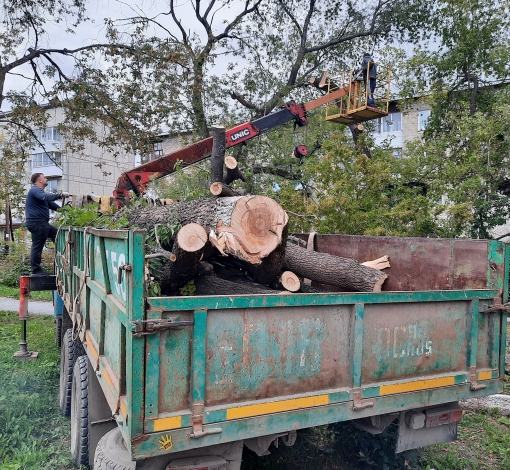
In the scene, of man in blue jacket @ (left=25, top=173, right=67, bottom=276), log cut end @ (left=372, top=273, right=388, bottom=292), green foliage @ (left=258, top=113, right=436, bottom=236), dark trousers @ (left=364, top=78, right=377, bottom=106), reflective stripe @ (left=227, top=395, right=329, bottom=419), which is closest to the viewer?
reflective stripe @ (left=227, top=395, right=329, bottom=419)

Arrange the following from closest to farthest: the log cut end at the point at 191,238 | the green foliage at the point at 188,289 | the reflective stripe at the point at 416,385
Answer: the reflective stripe at the point at 416,385 → the log cut end at the point at 191,238 → the green foliage at the point at 188,289

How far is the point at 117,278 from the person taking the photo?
253 centimetres

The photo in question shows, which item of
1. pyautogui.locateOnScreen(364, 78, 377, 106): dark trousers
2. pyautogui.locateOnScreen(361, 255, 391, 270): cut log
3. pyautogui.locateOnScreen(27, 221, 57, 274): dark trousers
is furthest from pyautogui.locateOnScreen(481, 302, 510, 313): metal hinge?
pyautogui.locateOnScreen(364, 78, 377, 106): dark trousers

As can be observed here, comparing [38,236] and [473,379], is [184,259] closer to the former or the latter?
[473,379]

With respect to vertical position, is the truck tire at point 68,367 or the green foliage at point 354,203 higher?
the green foliage at point 354,203

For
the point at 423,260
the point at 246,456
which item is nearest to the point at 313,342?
the point at 246,456

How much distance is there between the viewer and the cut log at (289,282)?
3848 mm

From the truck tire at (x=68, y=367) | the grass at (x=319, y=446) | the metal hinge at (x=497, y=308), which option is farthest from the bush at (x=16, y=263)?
the metal hinge at (x=497, y=308)

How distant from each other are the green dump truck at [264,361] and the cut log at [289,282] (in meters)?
1.14

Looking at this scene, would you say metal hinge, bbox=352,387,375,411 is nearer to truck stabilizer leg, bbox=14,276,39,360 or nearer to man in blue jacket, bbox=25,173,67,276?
truck stabilizer leg, bbox=14,276,39,360

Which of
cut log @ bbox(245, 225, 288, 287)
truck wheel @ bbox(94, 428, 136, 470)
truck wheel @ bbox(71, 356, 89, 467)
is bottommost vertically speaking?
truck wheel @ bbox(71, 356, 89, 467)

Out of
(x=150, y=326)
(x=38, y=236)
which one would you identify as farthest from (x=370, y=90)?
(x=150, y=326)

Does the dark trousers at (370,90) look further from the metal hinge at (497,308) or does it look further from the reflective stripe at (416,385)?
the reflective stripe at (416,385)

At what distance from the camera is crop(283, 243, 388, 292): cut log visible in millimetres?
4094
